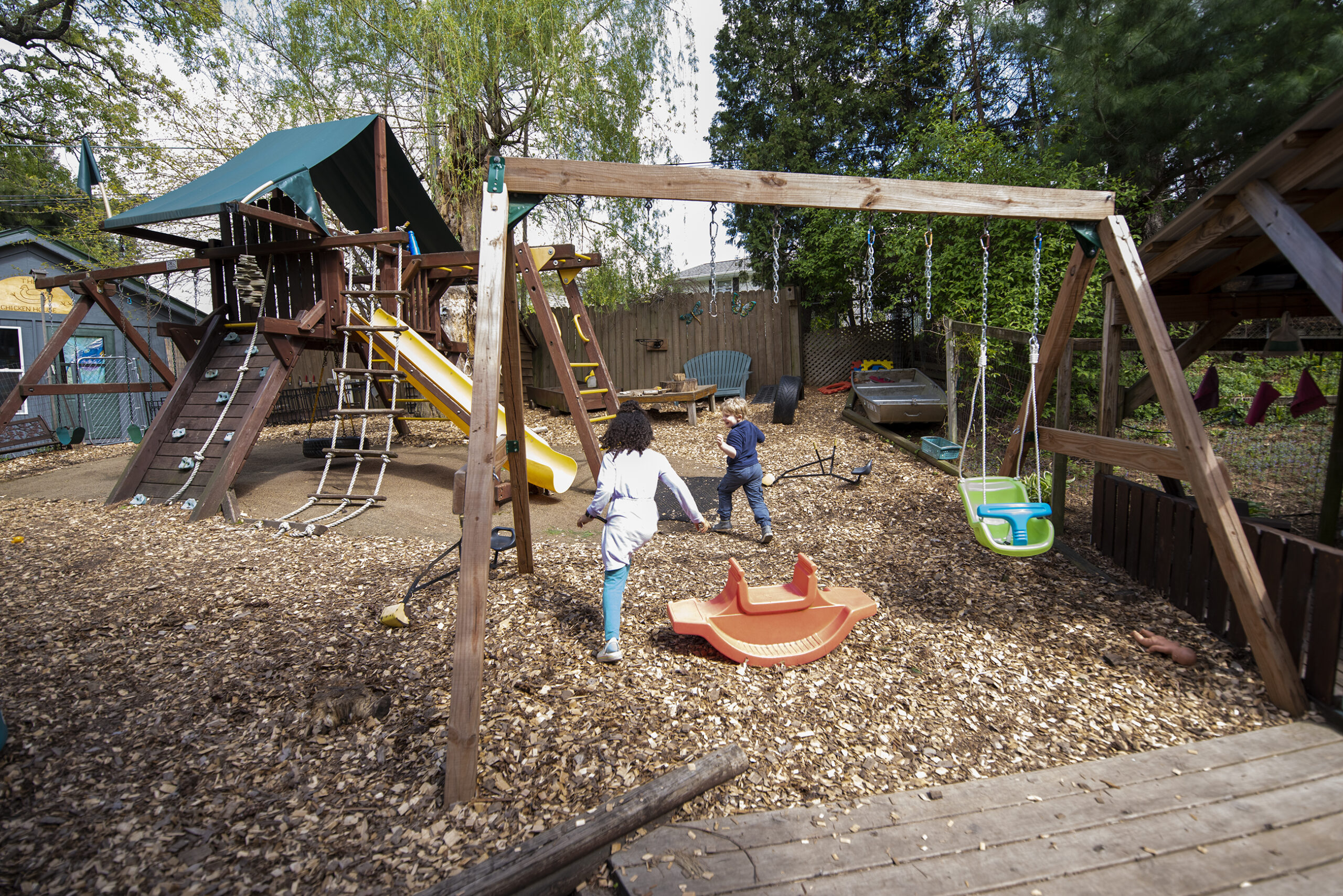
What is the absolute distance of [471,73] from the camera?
423 inches

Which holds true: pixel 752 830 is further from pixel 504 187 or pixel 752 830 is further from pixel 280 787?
pixel 504 187

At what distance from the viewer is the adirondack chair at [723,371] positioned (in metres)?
13.9

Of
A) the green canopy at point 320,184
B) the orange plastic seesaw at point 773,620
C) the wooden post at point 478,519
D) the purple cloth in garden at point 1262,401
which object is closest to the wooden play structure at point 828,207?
the wooden post at point 478,519

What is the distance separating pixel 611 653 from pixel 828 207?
2530mm

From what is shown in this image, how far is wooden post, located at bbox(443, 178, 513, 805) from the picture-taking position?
245 centimetres

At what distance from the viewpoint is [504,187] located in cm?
303

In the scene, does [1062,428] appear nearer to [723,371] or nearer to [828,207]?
[828,207]

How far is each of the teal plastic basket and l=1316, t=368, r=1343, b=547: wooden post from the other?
125 inches

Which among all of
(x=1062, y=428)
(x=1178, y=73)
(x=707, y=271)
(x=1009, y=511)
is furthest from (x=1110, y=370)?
(x=707, y=271)

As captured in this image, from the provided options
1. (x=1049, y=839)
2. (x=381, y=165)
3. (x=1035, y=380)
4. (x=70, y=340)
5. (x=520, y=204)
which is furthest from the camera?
(x=70, y=340)

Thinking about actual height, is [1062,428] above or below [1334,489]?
above

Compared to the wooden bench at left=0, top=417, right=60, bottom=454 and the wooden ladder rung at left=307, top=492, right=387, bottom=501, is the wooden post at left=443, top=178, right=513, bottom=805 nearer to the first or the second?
the wooden ladder rung at left=307, top=492, right=387, bottom=501

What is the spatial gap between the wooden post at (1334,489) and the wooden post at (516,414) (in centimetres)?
602

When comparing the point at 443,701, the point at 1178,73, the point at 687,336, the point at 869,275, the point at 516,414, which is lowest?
the point at 443,701
